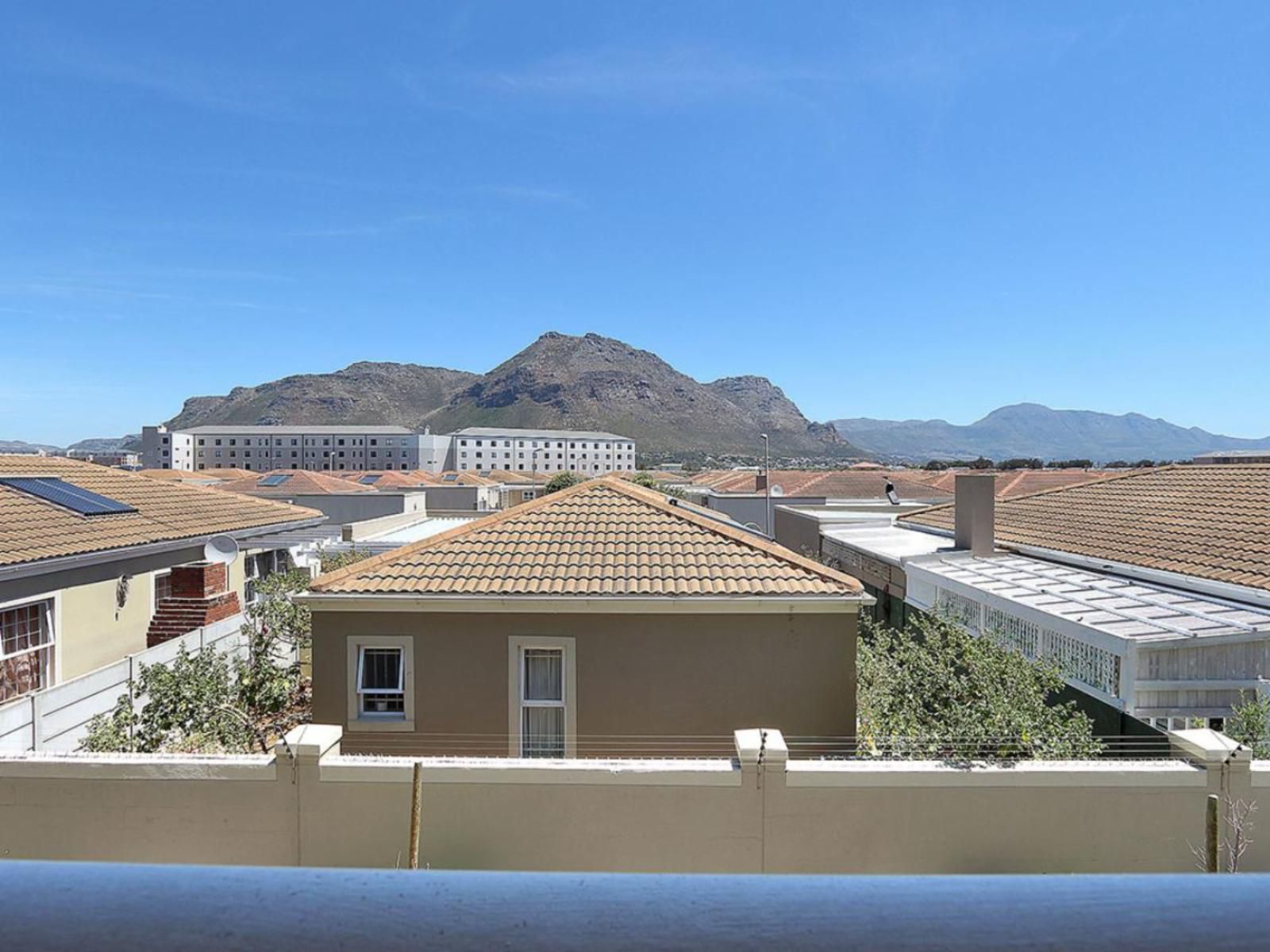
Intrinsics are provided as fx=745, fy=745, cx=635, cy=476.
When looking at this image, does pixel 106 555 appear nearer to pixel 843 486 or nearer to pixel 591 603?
pixel 591 603

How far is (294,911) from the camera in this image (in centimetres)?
88

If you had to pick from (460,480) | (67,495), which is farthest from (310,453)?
(67,495)

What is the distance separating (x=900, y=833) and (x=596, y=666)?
4.00 metres

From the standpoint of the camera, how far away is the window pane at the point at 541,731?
926 cm

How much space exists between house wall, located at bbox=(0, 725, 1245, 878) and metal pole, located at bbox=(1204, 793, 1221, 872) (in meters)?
0.28

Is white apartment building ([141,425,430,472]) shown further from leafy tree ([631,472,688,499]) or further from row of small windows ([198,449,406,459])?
leafy tree ([631,472,688,499])

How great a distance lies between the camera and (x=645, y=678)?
30.2ft

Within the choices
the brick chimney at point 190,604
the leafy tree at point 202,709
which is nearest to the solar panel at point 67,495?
the brick chimney at point 190,604

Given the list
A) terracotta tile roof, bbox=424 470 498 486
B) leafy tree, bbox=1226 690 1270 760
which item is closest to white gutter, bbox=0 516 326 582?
leafy tree, bbox=1226 690 1270 760

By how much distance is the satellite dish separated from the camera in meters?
15.5

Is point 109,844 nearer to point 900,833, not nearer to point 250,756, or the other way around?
point 250,756

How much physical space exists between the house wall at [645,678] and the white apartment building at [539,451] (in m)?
173

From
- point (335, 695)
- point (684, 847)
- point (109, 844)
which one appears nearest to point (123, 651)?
point (335, 695)

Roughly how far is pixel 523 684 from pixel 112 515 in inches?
463
